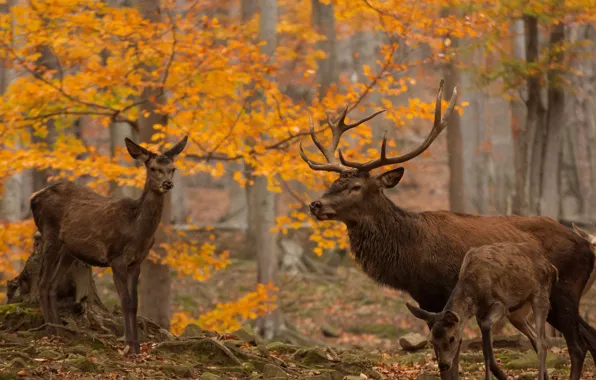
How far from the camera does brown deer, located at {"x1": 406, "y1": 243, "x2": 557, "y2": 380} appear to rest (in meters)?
7.18

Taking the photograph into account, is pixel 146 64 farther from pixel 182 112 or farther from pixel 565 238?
pixel 565 238

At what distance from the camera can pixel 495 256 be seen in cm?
764

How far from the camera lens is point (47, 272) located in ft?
28.9

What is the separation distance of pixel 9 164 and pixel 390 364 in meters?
6.06

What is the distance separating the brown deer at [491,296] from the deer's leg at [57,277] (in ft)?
12.4

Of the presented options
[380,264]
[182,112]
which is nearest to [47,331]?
[380,264]

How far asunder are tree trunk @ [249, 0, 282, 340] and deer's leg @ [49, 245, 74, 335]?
6.54 metres

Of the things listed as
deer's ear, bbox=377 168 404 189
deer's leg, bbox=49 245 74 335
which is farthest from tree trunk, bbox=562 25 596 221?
deer's leg, bbox=49 245 74 335

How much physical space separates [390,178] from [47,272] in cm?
361

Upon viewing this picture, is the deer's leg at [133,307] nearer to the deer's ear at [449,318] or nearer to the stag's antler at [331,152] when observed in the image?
the stag's antler at [331,152]

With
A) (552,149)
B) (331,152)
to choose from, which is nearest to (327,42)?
(552,149)

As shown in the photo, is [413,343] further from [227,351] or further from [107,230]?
[107,230]

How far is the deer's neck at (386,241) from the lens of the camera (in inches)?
335

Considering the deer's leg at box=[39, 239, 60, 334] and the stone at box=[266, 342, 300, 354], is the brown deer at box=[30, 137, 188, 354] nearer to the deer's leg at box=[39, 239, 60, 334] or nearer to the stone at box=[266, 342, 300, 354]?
the deer's leg at box=[39, 239, 60, 334]
